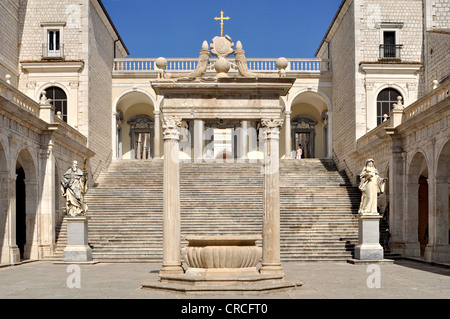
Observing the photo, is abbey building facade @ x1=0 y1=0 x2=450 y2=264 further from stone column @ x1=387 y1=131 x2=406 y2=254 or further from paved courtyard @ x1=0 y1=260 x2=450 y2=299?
paved courtyard @ x1=0 y1=260 x2=450 y2=299

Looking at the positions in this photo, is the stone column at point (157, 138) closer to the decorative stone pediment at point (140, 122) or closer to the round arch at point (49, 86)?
the decorative stone pediment at point (140, 122)

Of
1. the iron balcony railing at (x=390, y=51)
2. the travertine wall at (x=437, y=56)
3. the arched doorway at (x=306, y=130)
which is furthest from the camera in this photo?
the arched doorway at (x=306, y=130)

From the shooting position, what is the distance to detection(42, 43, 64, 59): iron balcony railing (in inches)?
1340

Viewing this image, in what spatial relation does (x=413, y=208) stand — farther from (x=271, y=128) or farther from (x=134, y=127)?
(x=134, y=127)

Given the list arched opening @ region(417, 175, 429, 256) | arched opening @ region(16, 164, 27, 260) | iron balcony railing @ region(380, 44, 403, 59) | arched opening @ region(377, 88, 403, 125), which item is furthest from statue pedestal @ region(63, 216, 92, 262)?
iron balcony railing @ region(380, 44, 403, 59)

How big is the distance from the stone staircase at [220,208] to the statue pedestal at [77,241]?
47.4 inches

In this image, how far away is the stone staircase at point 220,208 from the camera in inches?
1005

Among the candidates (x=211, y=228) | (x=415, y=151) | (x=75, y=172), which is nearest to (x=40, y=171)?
(x=75, y=172)

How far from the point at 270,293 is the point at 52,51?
81.4ft

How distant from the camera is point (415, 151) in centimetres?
2500

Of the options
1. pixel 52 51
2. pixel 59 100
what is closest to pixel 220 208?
pixel 59 100

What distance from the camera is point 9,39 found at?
108ft

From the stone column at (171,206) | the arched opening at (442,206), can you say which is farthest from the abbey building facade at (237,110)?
the stone column at (171,206)
